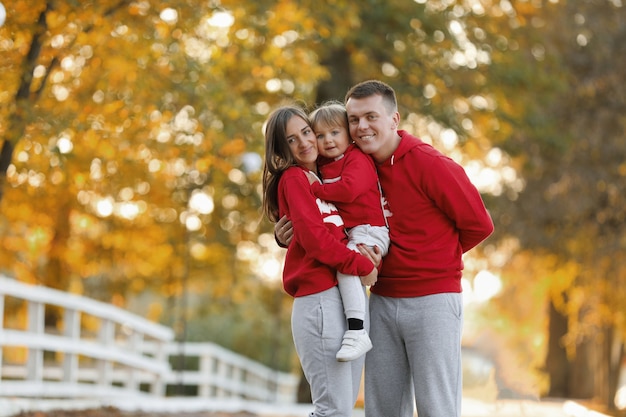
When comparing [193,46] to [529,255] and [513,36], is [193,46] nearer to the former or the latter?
[513,36]

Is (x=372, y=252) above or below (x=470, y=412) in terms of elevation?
above

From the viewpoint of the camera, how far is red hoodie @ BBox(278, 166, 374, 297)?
4508 millimetres

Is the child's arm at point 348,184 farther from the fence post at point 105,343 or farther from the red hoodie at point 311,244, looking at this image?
the fence post at point 105,343

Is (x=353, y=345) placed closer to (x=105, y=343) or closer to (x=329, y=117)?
(x=329, y=117)

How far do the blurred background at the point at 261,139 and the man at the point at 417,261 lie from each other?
12.5 ft

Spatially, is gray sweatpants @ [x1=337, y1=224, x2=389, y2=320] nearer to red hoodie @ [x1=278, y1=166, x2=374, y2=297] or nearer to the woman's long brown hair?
red hoodie @ [x1=278, y1=166, x2=374, y2=297]

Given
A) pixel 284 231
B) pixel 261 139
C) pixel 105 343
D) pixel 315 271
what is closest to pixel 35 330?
pixel 105 343

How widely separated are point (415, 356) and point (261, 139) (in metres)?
7.16

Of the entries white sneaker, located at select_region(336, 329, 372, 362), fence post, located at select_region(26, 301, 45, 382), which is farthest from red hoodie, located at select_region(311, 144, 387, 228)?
fence post, located at select_region(26, 301, 45, 382)

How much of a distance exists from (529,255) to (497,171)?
166 centimetres

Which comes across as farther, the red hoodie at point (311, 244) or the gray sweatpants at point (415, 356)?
the gray sweatpants at point (415, 356)

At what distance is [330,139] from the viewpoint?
4.82 meters

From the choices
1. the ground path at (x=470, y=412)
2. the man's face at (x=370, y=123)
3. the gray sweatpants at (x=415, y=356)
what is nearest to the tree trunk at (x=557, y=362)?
the ground path at (x=470, y=412)

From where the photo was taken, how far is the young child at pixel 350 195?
4543 millimetres
